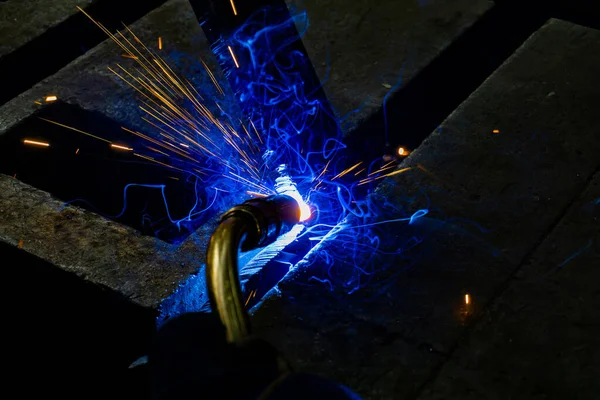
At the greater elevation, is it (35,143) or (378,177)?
(35,143)

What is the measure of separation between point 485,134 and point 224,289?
6.52 feet

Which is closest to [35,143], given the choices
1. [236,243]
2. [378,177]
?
[378,177]

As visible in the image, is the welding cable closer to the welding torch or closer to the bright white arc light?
the welding torch

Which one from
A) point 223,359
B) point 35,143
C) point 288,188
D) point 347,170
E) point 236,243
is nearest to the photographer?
point 223,359

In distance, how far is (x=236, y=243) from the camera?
1787mm

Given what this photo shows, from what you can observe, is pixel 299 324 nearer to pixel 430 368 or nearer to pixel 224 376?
pixel 430 368

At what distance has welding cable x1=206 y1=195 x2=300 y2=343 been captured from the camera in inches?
57.1

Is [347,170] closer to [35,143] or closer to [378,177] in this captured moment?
[378,177]

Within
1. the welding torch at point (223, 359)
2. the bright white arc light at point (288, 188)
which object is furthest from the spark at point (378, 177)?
the welding torch at point (223, 359)

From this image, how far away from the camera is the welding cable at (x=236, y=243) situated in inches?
57.1

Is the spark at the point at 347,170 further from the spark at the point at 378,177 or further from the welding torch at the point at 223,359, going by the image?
the welding torch at the point at 223,359

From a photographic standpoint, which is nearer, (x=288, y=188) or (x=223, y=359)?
(x=223, y=359)

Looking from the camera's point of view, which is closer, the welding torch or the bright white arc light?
the welding torch

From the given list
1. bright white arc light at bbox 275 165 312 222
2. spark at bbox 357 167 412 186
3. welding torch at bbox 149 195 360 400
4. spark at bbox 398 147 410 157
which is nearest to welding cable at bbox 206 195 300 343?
welding torch at bbox 149 195 360 400
